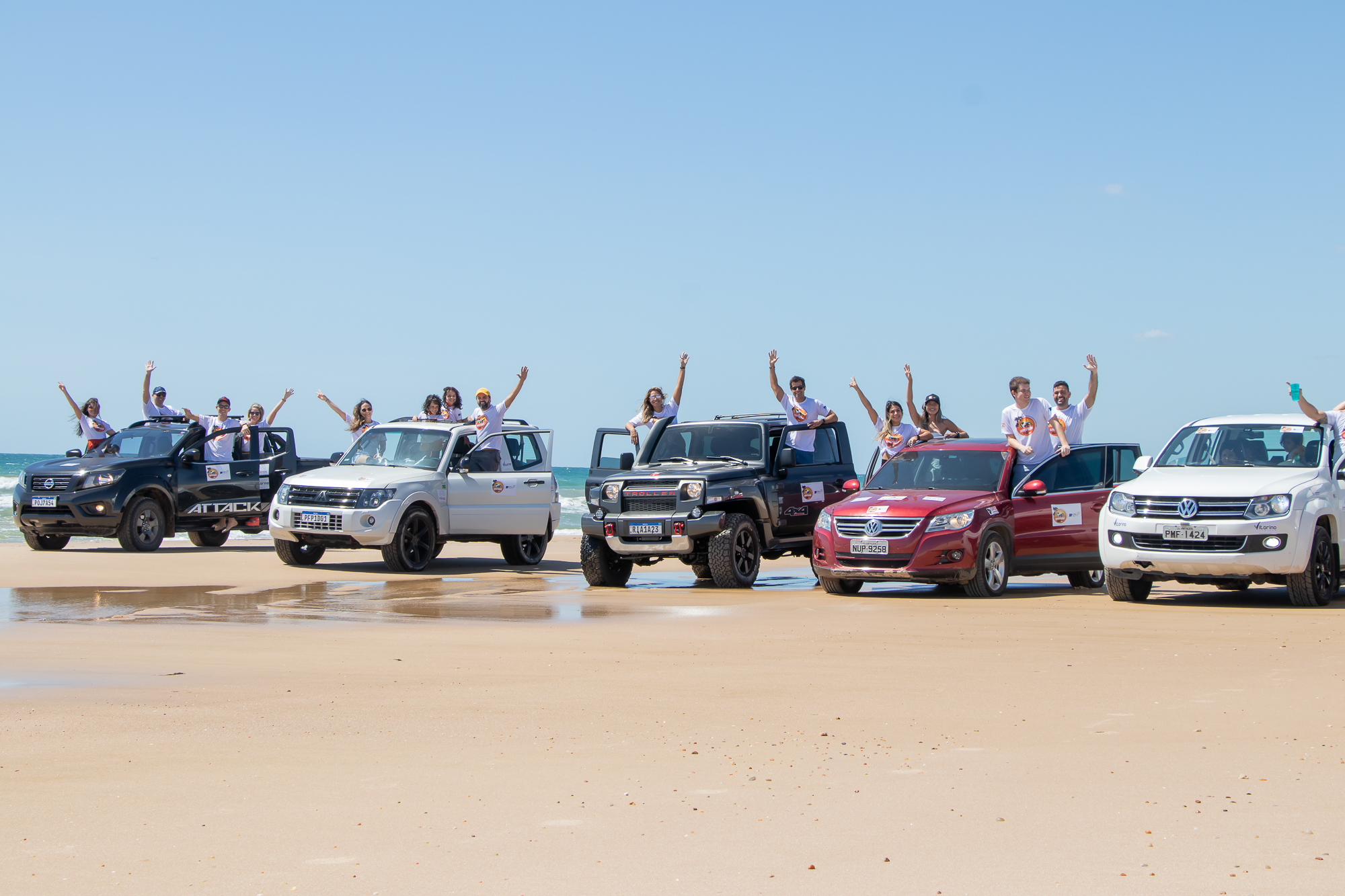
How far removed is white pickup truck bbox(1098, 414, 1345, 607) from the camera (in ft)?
42.7

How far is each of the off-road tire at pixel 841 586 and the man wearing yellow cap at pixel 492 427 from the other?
222 inches

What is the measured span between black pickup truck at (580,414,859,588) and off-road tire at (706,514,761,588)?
0.01 m

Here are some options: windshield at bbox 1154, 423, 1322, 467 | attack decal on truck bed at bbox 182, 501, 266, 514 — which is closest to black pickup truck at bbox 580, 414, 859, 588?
windshield at bbox 1154, 423, 1322, 467

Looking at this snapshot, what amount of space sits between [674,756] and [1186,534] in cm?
821

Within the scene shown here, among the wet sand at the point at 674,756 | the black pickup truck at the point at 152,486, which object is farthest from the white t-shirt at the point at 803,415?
the black pickup truck at the point at 152,486

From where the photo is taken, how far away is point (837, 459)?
17.5 m

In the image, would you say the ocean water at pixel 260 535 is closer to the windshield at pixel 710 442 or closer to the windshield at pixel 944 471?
the windshield at pixel 710 442

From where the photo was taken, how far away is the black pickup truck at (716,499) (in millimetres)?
15867

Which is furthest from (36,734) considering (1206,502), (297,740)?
(1206,502)

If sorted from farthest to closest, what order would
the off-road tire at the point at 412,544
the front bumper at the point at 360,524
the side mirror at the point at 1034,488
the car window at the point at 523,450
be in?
the car window at the point at 523,450 < the off-road tire at the point at 412,544 < the front bumper at the point at 360,524 < the side mirror at the point at 1034,488

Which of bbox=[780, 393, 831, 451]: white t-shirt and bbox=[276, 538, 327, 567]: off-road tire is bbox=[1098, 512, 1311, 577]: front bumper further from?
bbox=[276, 538, 327, 567]: off-road tire

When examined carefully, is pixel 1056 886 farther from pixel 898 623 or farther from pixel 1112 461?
pixel 1112 461

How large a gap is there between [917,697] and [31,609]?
30.0 feet

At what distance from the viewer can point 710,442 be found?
17094 mm
